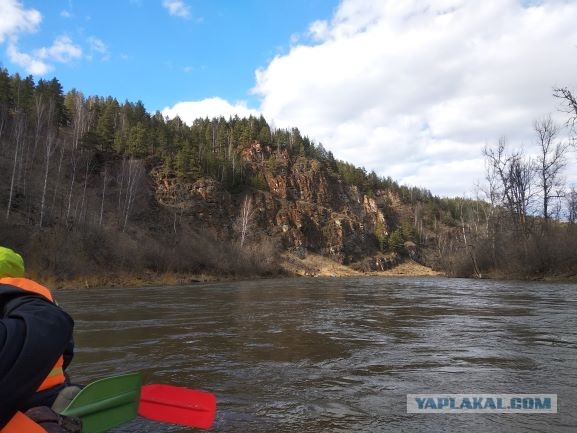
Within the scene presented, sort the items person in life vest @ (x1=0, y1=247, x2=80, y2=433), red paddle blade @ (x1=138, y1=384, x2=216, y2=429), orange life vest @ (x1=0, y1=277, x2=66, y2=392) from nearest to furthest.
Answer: person in life vest @ (x1=0, y1=247, x2=80, y2=433), orange life vest @ (x1=0, y1=277, x2=66, y2=392), red paddle blade @ (x1=138, y1=384, x2=216, y2=429)

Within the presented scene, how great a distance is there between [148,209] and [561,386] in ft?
187

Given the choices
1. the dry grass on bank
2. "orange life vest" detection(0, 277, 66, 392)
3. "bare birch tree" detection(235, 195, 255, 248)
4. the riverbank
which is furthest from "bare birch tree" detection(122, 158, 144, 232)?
"orange life vest" detection(0, 277, 66, 392)

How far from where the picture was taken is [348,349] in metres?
7.82

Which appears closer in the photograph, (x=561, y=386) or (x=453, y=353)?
(x=561, y=386)

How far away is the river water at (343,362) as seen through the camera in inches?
171

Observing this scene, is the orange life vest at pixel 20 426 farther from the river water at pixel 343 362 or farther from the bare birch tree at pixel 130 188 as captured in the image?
the bare birch tree at pixel 130 188

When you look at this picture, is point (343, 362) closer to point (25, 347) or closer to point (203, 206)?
point (25, 347)

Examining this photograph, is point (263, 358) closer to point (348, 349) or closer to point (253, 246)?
point (348, 349)

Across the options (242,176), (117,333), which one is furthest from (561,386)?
(242,176)

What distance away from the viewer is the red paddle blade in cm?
296

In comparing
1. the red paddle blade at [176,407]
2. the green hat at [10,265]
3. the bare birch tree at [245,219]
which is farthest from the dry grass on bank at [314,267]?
the green hat at [10,265]

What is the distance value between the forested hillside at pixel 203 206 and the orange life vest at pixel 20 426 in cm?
2771

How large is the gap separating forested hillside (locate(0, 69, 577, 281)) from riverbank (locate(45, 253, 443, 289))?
716mm

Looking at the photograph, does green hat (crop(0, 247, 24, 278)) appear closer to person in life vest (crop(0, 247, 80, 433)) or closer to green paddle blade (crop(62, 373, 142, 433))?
person in life vest (crop(0, 247, 80, 433))
